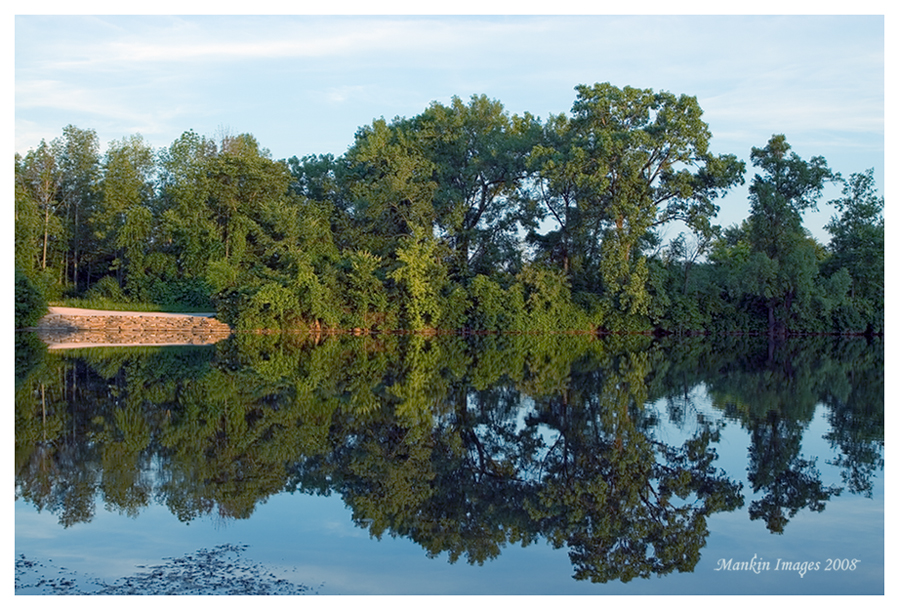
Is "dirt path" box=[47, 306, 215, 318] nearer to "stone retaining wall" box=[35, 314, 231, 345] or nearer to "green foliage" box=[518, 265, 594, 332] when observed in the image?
"stone retaining wall" box=[35, 314, 231, 345]

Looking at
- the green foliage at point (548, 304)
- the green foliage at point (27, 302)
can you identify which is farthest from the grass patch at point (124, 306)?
the green foliage at point (548, 304)

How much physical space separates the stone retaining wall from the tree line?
177cm

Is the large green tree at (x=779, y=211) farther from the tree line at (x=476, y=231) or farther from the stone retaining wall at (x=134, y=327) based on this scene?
the stone retaining wall at (x=134, y=327)

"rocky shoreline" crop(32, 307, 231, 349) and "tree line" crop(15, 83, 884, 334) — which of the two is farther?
"tree line" crop(15, 83, 884, 334)

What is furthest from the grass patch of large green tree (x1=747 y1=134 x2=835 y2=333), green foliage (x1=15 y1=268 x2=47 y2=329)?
large green tree (x1=747 y1=134 x2=835 y2=333)

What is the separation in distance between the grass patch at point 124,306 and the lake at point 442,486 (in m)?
22.4

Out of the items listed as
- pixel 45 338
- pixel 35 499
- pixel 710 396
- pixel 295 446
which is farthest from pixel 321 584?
pixel 45 338

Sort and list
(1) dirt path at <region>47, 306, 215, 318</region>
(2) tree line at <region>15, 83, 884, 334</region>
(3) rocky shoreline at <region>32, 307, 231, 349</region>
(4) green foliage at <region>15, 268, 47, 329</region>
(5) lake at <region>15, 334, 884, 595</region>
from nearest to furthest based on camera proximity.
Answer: (5) lake at <region>15, 334, 884, 595</region> → (4) green foliage at <region>15, 268, 47, 329</region> → (3) rocky shoreline at <region>32, 307, 231, 349</region> → (1) dirt path at <region>47, 306, 215, 318</region> → (2) tree line at <region>15, 83, 884, 334</region>

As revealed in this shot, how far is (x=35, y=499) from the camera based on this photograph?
756 cm

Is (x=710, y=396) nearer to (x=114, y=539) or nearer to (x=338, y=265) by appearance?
(x=114, y=539)

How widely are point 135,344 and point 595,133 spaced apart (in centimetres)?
2091

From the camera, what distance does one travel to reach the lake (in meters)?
6.05

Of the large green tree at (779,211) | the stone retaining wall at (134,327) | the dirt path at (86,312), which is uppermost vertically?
the large green tree at (779,211)

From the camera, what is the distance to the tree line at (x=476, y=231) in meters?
35.7
